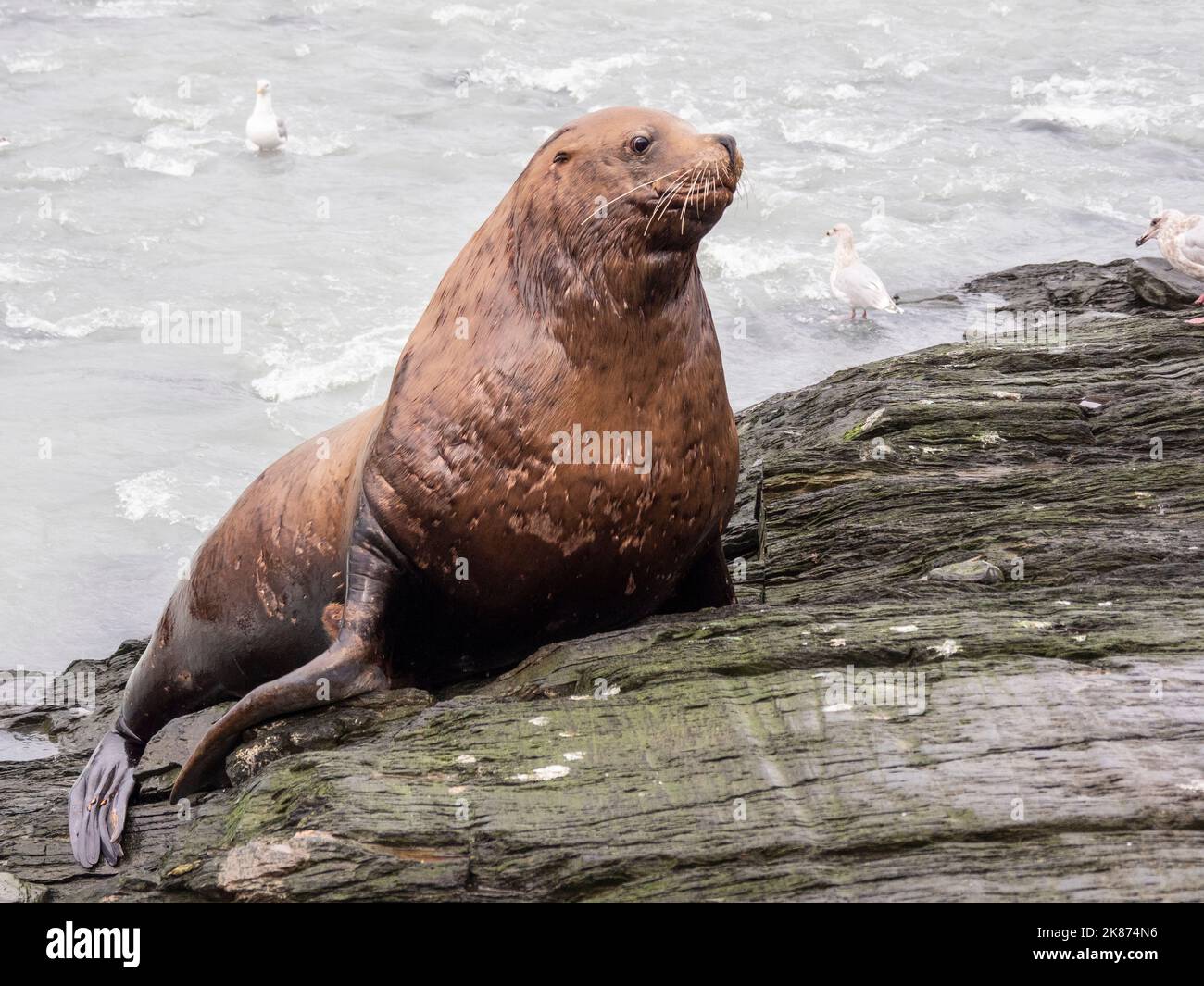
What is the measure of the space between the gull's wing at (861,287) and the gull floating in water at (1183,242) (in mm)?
2158

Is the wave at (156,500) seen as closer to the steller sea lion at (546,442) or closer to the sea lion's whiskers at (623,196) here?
the steller sea lion at (546,442)

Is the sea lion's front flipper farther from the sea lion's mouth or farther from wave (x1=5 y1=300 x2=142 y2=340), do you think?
wave (x1=5 y1=300 x2=142 y2=340)

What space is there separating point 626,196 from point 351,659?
153 centimetres

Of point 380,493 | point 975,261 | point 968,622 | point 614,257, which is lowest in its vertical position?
point 968,622

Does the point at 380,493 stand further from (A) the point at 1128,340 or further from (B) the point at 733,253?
(B) the point at 733,253

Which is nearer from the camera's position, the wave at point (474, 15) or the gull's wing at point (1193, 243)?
the gull's wing at point (1193, 243)

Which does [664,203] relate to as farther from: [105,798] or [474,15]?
[474,15]

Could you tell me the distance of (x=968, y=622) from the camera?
4227mm

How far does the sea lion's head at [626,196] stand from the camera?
4262mm

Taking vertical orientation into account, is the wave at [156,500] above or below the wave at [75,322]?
below

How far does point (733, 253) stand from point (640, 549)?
31.3 ft

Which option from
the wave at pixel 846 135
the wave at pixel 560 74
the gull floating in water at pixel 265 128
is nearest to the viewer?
the gull floating in water at pixel 265 128

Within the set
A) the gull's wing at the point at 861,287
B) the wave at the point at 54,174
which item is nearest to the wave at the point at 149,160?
the wave at the point at 54,174

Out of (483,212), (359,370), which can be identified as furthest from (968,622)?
(483,212)
